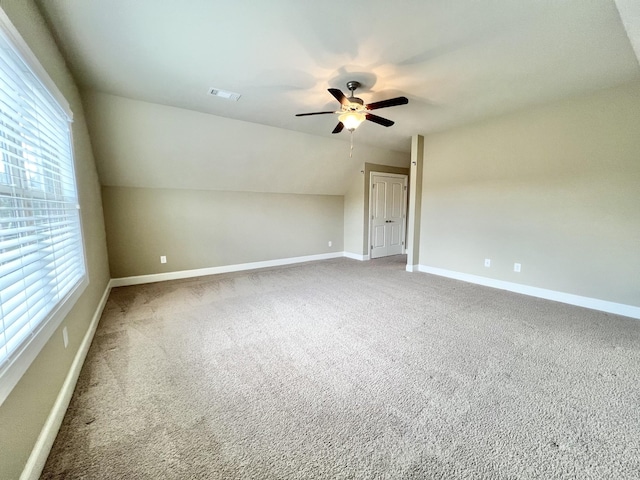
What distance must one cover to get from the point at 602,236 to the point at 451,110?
235 centimetres

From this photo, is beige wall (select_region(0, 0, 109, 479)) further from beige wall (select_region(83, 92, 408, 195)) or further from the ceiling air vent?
the ceiling air vent

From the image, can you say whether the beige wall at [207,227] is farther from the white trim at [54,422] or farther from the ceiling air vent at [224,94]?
the white trim at [54,422]

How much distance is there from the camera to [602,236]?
3121mm

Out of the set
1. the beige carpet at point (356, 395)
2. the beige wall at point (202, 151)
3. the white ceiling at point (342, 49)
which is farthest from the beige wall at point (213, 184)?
the beige carpet at point (356, 395)

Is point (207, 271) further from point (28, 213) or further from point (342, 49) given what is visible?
point (342, 49)

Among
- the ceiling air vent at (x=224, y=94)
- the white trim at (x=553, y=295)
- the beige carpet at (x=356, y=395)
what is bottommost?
the beige carpet at (x=356, y=395)

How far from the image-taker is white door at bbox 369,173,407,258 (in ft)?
20.5

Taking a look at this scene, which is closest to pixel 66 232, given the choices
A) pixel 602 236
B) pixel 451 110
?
pixel 451 110

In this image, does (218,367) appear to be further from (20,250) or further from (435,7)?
(435,7)

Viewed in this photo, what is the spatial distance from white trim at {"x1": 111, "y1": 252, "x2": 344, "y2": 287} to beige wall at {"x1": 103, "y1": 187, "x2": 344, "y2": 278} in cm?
7

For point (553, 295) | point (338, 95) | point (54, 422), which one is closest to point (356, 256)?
point (553, 295)

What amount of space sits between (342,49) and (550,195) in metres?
3.27

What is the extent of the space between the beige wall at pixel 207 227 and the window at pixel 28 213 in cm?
234

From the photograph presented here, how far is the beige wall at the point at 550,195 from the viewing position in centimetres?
298
